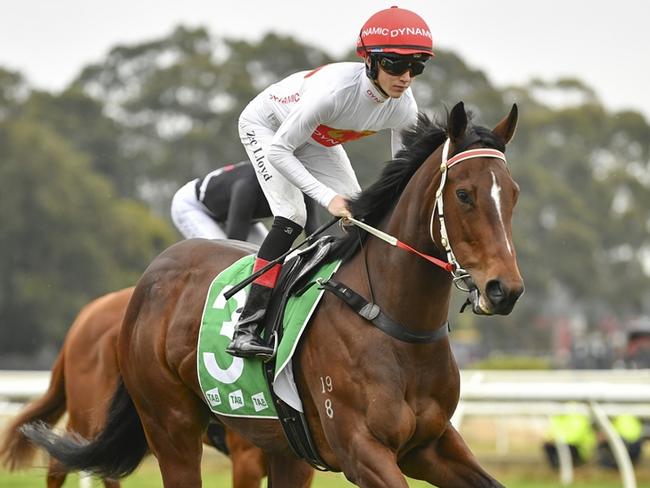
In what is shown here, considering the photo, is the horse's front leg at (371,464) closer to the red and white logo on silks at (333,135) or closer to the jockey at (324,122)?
the jockey at (324,122)

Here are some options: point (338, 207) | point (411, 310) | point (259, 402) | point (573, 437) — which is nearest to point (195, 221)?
point (259, 402)

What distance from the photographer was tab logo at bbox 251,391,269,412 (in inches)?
190

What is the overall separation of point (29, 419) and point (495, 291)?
409 cm

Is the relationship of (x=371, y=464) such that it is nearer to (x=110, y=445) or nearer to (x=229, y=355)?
(x=229, y=355)

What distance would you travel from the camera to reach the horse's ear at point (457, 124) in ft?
13.7

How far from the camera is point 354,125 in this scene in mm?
4875

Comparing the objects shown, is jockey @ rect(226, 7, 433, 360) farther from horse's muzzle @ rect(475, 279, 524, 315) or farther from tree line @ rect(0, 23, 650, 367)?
tree line @ rect(0, 23, 650, 367)

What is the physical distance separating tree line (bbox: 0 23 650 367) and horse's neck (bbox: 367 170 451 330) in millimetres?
25917

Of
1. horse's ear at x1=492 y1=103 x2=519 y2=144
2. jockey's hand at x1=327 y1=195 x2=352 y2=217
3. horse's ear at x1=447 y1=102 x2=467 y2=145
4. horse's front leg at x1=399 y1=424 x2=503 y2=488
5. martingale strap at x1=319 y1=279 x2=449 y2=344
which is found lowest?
horse's front leg at x1=399 y1=424 x2=503 y2=488

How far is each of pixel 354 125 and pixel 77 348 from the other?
117 inches

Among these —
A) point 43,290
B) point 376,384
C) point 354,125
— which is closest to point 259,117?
point 354,125

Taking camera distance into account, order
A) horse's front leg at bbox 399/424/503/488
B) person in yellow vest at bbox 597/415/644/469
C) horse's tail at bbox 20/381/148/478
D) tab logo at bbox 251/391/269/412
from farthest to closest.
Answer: person in yellow vest at bbox 597/415/644/469
horse's tail at bbox 20/381/148/478
tab logo at bbox 251/391/269/412
horse's front leg at bbox 399/424/503/488

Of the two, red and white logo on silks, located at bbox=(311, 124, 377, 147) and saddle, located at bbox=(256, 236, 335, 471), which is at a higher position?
red and white logo on silks, located at bbox=(311, 124, 377, 147)

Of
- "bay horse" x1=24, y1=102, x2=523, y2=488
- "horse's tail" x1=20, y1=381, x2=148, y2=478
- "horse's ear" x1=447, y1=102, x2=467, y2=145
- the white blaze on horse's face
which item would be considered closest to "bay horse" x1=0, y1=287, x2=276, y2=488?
"horse's tail" x1=20, y1=381, x2=148, y2=478
